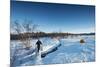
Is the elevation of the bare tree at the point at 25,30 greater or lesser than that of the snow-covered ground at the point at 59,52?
greater

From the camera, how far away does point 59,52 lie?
233 cm

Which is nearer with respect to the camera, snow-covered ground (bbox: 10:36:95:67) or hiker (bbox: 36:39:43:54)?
snow-covered ground (bbox: 10:36:95:67)

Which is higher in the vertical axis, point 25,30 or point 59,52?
point 25,30

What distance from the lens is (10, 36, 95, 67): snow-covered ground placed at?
2133mm

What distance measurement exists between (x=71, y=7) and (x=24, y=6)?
0.59 m

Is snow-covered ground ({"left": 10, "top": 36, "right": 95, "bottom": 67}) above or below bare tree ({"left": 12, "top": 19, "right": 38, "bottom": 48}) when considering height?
below

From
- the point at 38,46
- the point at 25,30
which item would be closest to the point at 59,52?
the point at 38,46

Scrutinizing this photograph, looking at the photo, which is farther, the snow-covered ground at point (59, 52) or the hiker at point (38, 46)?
the hiker at point (38, 46)

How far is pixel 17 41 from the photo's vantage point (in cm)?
214

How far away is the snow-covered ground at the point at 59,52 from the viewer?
84.0 inches

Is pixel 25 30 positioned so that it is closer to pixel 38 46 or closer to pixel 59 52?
pixel 38 46

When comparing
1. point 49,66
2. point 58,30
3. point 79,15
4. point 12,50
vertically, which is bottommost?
point 49,66
